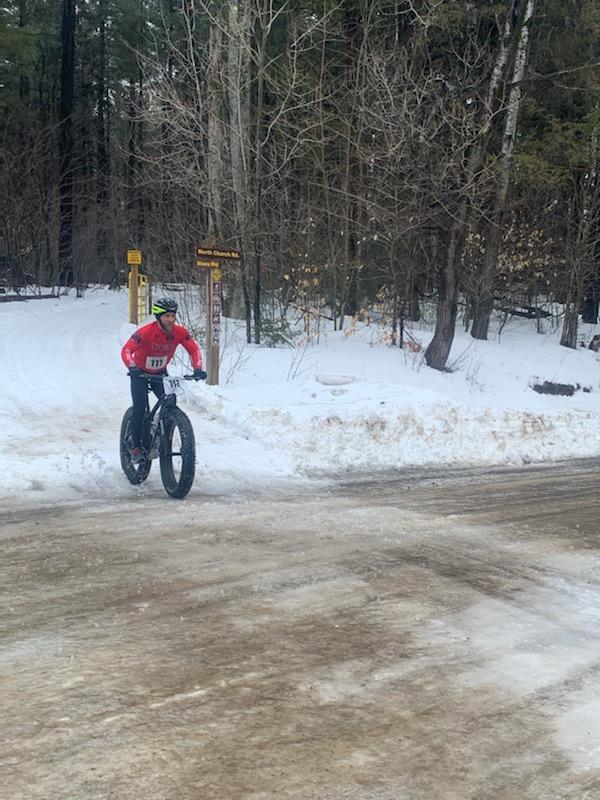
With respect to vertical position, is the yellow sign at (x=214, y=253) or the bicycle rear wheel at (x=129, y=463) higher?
the yellow sign at (x=214, y=253)

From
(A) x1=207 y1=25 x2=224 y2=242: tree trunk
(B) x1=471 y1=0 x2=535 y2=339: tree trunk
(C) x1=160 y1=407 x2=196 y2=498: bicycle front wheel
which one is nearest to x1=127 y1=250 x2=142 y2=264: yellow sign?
(A) x1=207 y1=25 x2=224 y2=242: tree trunk

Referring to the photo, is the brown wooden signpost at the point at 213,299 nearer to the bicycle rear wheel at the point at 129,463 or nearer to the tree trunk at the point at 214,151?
the bicycle rear wheel at the point at 129,463

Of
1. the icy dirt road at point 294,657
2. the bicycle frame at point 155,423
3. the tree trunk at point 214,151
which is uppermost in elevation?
the tree trunk at point 214,151

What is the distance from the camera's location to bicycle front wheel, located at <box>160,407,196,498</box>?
Result: 7.89 metres

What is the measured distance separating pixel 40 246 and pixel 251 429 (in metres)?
27.3

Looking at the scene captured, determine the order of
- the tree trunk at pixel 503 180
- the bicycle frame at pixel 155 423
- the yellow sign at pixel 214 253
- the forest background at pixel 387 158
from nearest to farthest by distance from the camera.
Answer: the bicycle frame at pixel 155 423, the yellow sign at pixel 214 253, the forest background at pixel 387 158, the tree trunk at pixel 503 180

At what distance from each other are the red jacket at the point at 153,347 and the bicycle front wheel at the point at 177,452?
609 millimetres

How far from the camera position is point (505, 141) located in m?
18.1

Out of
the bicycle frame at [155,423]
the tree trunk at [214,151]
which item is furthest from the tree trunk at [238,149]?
the bicycle frame at [155,423]

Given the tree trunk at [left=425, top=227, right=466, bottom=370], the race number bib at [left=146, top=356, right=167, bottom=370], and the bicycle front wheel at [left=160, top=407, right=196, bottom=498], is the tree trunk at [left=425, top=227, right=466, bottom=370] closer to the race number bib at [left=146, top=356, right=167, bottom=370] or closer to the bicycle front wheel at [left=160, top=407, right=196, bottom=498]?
the race number bib at [left=146, top=356, right=167, bottom=370]

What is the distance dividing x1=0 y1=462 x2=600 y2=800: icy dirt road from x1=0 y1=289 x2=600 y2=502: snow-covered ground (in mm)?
1724

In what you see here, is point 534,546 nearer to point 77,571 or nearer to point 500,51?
point 77,571

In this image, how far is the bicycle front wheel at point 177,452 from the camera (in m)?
7.89

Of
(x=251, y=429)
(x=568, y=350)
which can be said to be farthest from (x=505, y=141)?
(x=251, y=429)
